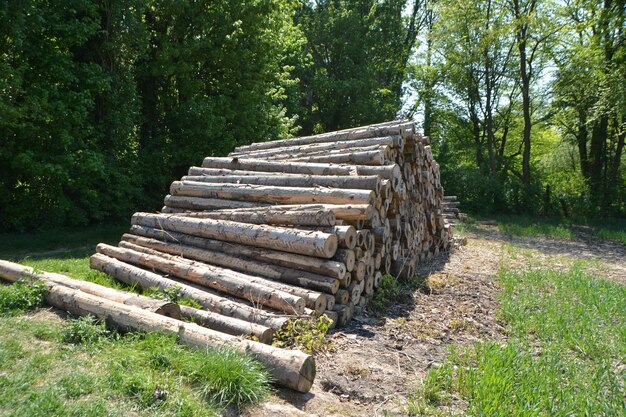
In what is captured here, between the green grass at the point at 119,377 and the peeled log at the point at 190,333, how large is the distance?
0.36ft

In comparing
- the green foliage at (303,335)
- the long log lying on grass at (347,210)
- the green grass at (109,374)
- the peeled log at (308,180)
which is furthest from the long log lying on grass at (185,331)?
the peeled log at (308,180)

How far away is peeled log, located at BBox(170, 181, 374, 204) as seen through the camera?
665cm

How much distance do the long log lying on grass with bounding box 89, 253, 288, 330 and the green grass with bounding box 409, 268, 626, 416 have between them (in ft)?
6.25

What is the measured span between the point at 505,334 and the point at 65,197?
10730 mm

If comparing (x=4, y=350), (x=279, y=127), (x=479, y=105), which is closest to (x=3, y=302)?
(x=4, y=350)

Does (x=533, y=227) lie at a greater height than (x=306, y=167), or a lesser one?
lesser

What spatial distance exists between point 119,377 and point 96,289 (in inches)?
95.2

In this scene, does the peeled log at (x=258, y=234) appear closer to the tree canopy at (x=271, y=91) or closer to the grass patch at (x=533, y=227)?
the tree canopy at (x=271, y=91)

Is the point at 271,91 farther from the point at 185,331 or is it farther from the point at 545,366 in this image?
the point at 545,366

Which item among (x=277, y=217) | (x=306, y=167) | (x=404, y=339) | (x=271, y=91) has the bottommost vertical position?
(x=404, y=339)

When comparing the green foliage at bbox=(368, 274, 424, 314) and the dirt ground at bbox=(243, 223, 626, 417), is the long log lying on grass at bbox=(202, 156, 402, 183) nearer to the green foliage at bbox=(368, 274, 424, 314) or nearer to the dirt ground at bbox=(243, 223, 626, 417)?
the green foliage at bbox=(368, 274, 424, 314)

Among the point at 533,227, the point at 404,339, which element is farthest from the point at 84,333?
the point at 533,227

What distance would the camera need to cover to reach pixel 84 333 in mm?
4516

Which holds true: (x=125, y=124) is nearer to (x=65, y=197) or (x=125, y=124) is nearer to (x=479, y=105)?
(x=65, y=197)
